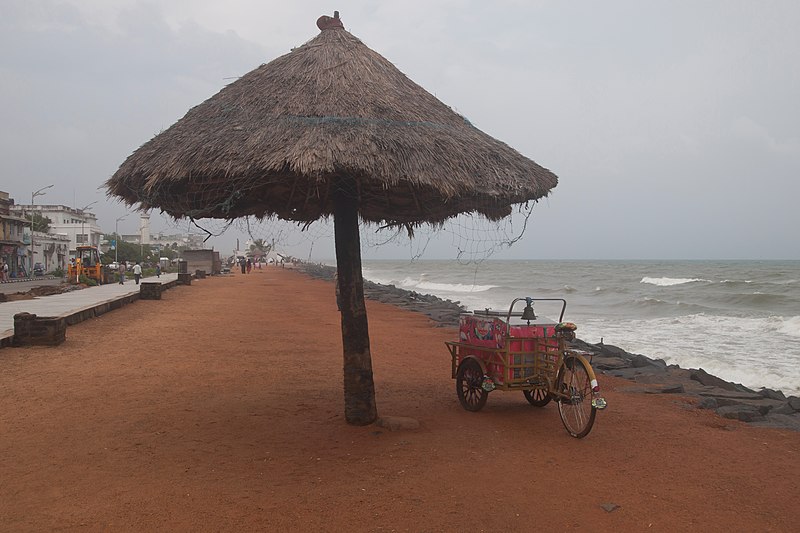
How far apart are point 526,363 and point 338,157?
2.94 meters

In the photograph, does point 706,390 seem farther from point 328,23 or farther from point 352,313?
point 328,23

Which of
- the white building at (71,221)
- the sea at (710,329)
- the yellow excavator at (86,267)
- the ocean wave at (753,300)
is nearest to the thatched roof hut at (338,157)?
the sea at (710,329)

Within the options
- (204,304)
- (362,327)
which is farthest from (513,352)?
(204,304)

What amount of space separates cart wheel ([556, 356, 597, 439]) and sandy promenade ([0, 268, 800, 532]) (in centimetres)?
15

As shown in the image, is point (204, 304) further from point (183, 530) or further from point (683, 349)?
point (183, 530)

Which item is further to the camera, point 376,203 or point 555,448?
point 376,203

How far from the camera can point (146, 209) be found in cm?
534

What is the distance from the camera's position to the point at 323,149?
424cm

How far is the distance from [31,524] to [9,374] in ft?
17.2

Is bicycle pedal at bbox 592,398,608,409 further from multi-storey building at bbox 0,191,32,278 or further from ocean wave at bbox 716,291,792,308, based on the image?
multi-storey building at bbox 0,191,32,278

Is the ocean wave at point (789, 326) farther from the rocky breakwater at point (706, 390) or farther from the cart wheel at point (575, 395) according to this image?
the cart wheel at point (575, 395)

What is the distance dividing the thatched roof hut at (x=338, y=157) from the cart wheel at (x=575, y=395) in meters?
1.61

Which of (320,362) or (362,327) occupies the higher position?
(362,327)

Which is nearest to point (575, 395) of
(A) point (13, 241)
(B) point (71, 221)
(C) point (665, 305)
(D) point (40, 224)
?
(C) point (665, 305)
